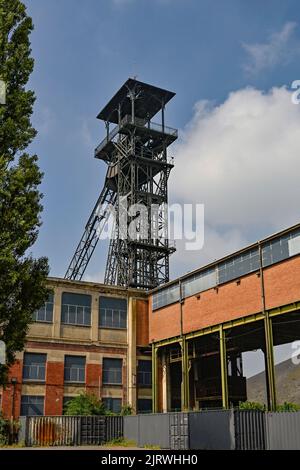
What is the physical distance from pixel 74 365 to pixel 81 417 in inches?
243

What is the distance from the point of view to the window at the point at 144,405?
4031 centimetres

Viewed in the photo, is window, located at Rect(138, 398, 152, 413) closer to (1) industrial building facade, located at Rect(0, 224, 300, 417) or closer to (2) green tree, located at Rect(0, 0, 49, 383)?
(1) industrial building facade, located at Rect(0, 224, 300, 417)

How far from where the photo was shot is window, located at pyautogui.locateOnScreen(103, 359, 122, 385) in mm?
39719

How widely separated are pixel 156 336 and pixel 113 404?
18.8 feet

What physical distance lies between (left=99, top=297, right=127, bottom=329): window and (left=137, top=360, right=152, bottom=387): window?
10.4 feet

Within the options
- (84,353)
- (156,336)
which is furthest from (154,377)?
(84,353)

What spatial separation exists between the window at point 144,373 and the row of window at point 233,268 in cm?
432

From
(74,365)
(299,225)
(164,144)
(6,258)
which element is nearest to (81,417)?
(74,365)

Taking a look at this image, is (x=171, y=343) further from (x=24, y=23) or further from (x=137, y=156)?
(x=24, y=23)

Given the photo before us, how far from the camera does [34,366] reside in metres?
37.2

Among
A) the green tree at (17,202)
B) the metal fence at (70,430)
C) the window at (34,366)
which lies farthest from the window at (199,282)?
the green tree at (17,202)

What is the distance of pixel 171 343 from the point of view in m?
39.8

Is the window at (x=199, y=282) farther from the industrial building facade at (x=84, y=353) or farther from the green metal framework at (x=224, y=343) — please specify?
the industrial building facade at (x=84, y=353)

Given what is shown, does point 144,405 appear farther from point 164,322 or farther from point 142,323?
point 164,322
